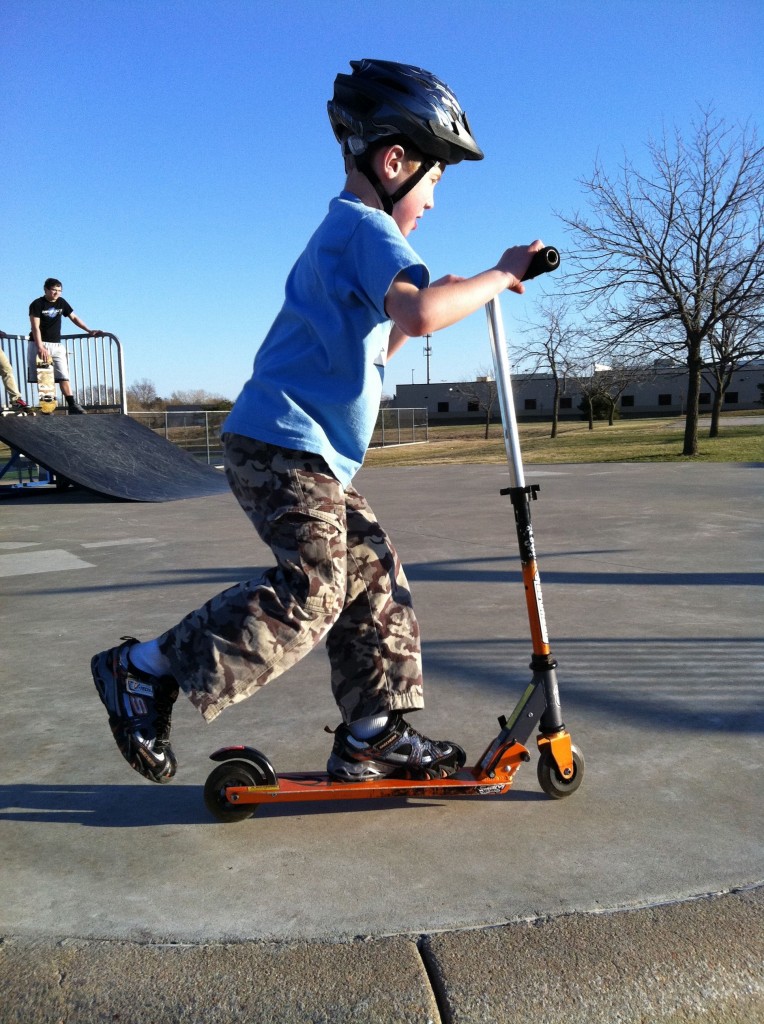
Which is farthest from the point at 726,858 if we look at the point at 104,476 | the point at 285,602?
the point at 104,476

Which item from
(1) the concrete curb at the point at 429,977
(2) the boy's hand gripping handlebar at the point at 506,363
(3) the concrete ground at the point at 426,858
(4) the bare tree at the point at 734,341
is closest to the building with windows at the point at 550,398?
(4) the bare tree at the point at 734,341

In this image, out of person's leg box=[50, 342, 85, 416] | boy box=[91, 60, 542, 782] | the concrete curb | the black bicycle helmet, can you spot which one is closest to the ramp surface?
person's leg box=[50, 342, 85, 416]

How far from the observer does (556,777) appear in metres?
2.45

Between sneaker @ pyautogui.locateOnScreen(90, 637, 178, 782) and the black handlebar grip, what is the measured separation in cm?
142

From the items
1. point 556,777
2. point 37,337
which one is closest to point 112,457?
point 37,337

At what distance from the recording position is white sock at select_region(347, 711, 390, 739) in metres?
2.51

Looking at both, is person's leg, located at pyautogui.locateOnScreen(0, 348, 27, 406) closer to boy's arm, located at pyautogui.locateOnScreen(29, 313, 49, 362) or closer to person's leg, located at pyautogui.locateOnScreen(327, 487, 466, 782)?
boy's arm, located at pyautogui.locateOnScreen(29, 313, 49, 362)

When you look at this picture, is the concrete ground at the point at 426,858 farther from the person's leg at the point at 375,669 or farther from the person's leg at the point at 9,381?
the person's leg at the point at 9,381

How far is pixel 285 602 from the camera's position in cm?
222

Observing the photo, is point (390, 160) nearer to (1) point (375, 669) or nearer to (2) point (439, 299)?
(2) point (439, 299)

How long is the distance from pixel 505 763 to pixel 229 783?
0.75 meters

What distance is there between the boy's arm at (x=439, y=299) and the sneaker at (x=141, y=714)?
1125 millimetres

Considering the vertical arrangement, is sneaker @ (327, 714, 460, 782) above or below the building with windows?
below

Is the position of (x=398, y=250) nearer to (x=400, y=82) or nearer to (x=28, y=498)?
(x=400, y=82)
